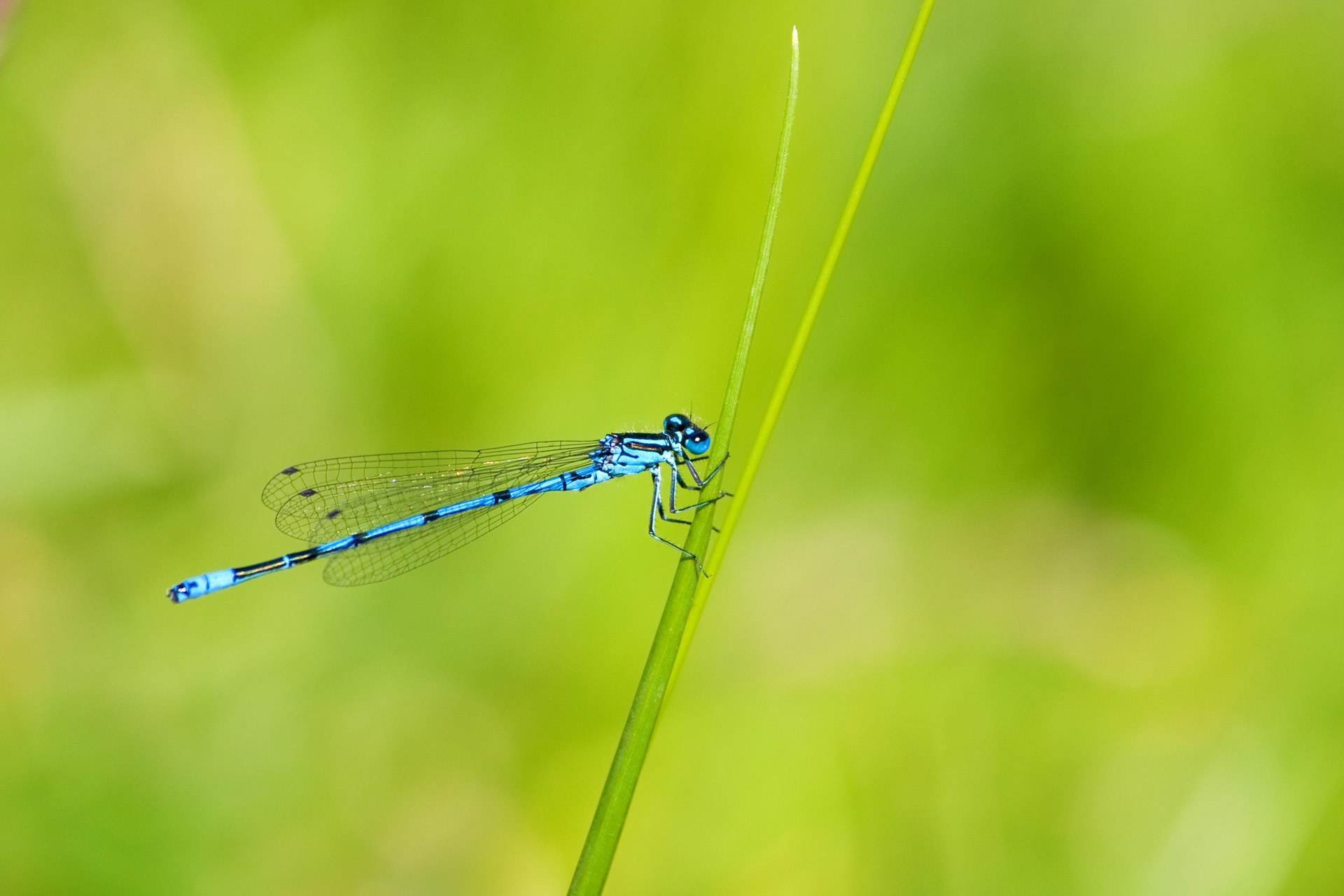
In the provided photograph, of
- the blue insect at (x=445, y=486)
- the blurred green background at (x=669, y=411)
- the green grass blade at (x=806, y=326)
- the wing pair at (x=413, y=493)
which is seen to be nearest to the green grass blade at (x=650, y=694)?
the green grass blade at (x=806, y=326)

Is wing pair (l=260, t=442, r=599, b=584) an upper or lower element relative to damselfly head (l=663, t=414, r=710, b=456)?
upper

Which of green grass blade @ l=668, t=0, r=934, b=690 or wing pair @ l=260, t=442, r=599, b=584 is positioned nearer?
green grass blade @ l=668, t=0, r=934, b=690

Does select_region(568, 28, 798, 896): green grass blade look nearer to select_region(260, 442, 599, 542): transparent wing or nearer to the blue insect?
the blue insect

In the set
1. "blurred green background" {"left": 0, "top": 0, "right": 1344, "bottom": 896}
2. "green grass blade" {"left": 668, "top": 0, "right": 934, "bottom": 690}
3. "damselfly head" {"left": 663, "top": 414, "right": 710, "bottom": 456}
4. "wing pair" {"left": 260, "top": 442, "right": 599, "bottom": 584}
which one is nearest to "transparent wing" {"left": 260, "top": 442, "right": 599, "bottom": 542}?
"wing pair" {"left": 260, "top": 442, "right": 599, "bottom": 584}

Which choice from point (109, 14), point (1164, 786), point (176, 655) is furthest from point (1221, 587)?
point (109, 14)

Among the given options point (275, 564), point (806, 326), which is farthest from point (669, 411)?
point (806, 326)

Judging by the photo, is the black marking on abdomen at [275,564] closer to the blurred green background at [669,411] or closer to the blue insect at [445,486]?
the blue insect at [445,486]
